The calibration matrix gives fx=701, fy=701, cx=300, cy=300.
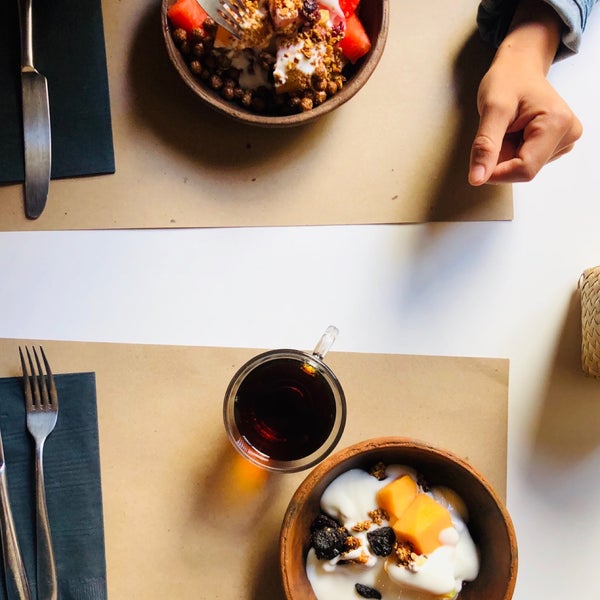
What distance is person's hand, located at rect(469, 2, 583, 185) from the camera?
0.83 meters

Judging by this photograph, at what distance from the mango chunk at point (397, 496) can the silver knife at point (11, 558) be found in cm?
49

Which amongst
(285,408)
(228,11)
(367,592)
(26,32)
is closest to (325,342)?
(285,408)

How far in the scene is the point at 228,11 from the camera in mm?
866

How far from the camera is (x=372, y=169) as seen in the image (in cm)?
98

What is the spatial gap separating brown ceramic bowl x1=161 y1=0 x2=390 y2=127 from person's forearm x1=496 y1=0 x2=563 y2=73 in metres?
0.16

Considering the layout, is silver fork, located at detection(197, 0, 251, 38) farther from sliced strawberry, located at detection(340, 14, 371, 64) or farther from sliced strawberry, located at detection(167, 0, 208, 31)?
sliced strawberry, located at detection(340, 14, 371, 64)

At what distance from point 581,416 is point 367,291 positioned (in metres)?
0.34

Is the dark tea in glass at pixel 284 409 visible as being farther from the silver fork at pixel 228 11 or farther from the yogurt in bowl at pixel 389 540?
the silver fork at pixel 228 11

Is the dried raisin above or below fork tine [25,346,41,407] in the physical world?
below

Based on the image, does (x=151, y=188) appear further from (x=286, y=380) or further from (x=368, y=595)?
(x=368, y=595)

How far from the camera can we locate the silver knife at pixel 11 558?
932mm

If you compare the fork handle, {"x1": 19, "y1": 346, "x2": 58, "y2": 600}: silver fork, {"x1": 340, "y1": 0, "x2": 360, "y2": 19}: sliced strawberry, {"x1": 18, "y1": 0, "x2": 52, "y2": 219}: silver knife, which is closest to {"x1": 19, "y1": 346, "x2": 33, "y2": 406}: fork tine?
{"x1": 19, "y1": 346, "x2": 58, "y2": 600}: silver fork

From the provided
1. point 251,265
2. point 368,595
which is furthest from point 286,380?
point 368,595

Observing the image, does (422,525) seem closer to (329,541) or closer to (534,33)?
(329,541)
